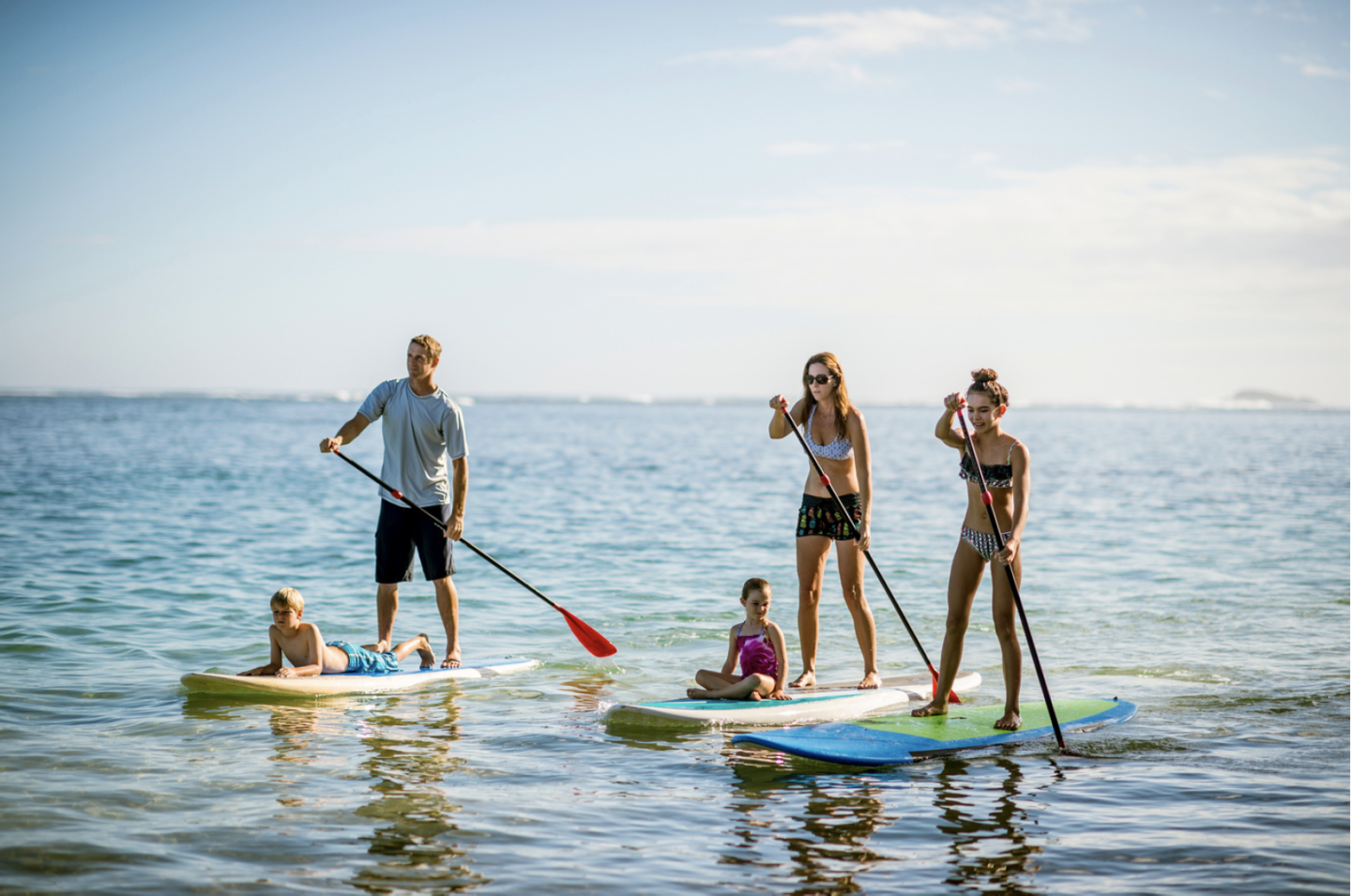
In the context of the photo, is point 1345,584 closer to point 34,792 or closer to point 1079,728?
point 1079,728

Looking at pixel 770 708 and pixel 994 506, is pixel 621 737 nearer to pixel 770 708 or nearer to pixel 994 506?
pixel 770 708

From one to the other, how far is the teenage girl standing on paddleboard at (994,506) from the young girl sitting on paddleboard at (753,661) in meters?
1.14

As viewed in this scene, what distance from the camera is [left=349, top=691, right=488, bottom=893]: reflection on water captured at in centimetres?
429

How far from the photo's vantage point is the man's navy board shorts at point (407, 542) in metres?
7.67

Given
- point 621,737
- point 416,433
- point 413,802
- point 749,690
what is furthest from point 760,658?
point 416,433

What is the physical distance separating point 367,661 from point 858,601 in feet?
11.0

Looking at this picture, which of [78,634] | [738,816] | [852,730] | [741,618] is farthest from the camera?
[741,618]

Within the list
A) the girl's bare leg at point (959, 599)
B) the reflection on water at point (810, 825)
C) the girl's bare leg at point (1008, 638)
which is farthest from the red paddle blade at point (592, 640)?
the girl's bare leg at point (1008, 638)

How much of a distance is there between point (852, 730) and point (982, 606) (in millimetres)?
5968

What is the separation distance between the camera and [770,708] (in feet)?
21.9

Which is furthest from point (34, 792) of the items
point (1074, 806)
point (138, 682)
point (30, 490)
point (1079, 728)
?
point (30, 490)

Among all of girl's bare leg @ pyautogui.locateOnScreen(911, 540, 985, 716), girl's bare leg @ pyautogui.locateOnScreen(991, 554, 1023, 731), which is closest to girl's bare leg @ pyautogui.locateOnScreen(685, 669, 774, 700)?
girl's bare leg @ pyautogui.locateOnScreen(911, 540, 985, 716)

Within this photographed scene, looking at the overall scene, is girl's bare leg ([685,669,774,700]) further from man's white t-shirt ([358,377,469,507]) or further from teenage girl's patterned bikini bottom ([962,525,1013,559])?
man's white t-shirt ([358,377,469,507])

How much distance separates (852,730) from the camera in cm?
612
